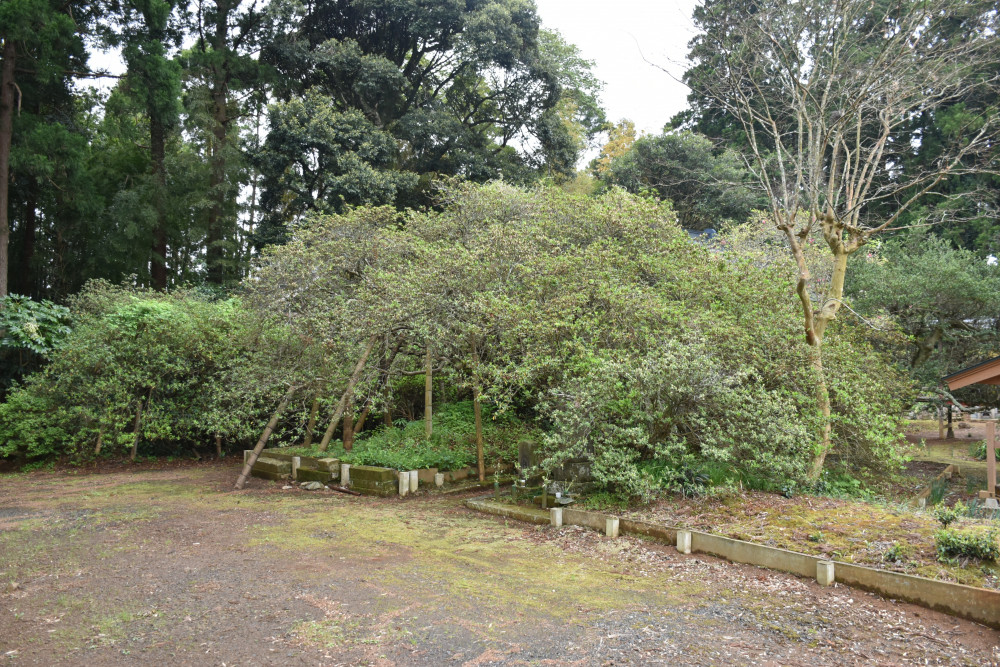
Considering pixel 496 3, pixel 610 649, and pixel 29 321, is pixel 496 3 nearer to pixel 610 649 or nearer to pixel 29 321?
pixel 29 321

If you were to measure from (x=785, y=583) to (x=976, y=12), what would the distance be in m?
9.32

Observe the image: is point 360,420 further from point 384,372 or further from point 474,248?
point 474,248

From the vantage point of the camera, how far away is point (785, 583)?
4.56 metres

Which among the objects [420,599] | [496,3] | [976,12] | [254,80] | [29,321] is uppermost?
[496,3]

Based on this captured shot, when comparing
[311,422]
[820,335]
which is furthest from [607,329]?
[311,422]

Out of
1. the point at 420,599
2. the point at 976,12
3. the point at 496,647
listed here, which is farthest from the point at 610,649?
the point at 976,12

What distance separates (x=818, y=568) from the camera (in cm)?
453

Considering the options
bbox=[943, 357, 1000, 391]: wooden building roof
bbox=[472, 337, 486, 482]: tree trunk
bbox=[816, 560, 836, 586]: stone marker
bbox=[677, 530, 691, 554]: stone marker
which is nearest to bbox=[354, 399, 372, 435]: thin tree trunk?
bbox=[472, 337, 486, 482]: tree trunk

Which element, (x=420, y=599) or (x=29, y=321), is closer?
(x=420, y=599)

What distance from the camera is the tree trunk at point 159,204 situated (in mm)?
17219

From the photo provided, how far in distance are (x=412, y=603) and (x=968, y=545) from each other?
4.04m

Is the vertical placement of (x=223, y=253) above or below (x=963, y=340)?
above

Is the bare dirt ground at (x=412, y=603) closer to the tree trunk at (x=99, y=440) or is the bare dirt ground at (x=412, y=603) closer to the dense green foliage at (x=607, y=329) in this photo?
the dense green foliage at (x=607, y=329)

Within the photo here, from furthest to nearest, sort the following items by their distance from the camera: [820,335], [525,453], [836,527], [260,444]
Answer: [260,444] < [525,453] < [820,335] < [836,527]
